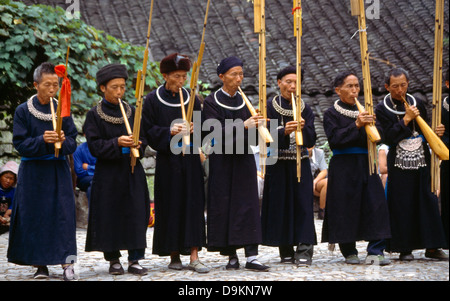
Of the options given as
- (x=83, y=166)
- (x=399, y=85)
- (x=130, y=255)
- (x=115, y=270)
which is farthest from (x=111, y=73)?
(x=83, y=166)

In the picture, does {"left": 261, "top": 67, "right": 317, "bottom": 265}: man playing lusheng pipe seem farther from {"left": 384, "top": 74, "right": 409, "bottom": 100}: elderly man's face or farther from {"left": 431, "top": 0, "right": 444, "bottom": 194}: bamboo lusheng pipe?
{"left": 431, "top": 0, "right": 444, "bottom": 194}: bamboo lusheng pipe

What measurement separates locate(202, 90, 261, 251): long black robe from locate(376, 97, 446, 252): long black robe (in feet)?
4.69

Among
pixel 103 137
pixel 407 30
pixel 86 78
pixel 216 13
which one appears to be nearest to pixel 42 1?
pixel 216 13

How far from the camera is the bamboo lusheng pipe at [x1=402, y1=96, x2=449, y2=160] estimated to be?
6.23 m

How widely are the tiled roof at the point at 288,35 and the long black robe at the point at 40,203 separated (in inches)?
288

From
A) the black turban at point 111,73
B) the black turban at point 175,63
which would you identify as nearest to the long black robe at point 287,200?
the black turban at point 175,63

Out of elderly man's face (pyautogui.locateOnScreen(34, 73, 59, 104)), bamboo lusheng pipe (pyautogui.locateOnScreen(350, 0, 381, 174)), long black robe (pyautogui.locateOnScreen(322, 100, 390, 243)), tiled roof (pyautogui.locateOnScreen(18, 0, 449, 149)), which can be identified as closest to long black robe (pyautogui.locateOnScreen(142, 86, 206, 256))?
elderly man's face (pyautogui.locateOnScreen(34, 73, 59, 104))

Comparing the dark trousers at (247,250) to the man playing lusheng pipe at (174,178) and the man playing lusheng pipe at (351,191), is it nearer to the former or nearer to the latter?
the man playing lusheng pipe at (174,178)

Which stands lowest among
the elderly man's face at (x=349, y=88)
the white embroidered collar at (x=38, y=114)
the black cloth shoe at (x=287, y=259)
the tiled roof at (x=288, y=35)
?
the black cloth shoe at (x=287, y=259)

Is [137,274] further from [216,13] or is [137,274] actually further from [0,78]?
[216,13]

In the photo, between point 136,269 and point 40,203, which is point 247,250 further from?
point 40,203

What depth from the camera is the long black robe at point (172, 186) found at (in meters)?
6.25

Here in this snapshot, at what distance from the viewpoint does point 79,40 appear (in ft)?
29.9

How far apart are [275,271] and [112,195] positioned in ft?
4.95
